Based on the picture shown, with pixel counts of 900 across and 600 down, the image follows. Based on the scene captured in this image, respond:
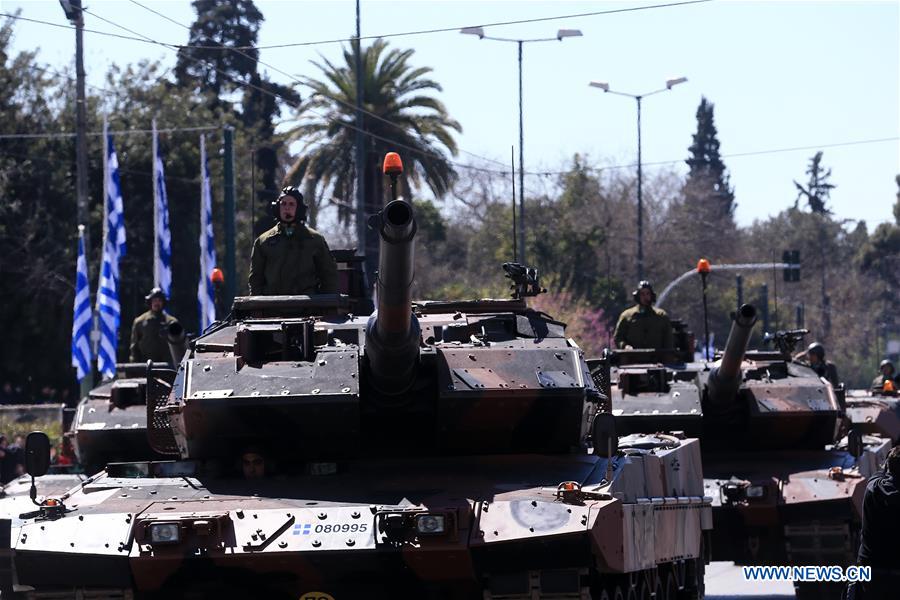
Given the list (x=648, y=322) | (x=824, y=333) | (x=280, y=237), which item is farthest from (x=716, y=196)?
(x=280, y=237)

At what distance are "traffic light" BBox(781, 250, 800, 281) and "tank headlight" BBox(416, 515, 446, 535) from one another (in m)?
34.6

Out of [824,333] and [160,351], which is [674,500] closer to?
[160,351]

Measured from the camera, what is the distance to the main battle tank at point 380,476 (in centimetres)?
1089

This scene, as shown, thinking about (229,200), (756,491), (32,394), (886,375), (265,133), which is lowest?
(32,394)

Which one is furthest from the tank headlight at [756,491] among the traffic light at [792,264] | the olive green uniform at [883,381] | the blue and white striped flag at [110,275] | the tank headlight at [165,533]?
the traffic light at [792,264]

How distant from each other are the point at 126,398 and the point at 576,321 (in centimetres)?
2563

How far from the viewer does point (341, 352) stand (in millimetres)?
12719

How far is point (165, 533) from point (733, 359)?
8502 millimetres

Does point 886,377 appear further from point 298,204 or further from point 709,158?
point 709,158

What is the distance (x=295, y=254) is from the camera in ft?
50.0

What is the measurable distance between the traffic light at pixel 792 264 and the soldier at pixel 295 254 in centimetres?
3051

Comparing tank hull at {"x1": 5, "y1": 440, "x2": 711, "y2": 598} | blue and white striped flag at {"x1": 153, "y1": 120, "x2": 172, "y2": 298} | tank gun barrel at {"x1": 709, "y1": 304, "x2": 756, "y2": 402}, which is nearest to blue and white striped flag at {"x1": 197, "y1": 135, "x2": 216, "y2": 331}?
blue and white striped flag at {"x1": 153, "y1": 120, "x2": 172, "y2": 298}

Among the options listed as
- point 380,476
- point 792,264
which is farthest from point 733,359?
point 792,264

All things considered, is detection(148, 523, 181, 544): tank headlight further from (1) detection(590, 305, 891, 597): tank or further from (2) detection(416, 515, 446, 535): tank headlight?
(1) detection(590, 305, 891, 597): tank
